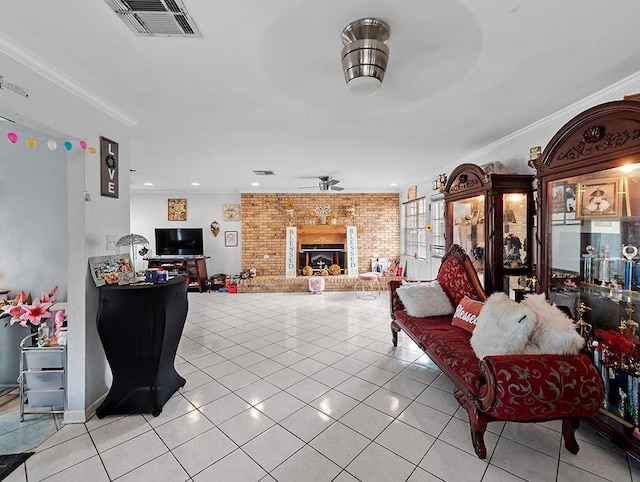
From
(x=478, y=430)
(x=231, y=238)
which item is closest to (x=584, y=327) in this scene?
(x=478, y=430)

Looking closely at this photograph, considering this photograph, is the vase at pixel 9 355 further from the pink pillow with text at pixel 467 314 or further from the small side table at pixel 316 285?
the small side table at pixel 316 285

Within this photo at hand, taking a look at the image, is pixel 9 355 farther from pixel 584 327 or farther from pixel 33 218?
pixel 584 327

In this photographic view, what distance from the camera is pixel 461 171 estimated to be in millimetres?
3373

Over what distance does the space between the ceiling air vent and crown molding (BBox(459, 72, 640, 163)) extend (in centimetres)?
286

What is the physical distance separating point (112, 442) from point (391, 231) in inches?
257

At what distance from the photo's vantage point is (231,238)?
289 inches

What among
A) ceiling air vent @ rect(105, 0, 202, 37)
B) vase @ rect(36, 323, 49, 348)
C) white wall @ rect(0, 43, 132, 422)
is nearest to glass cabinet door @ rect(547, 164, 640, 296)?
ceiling air vent @ rect(105, 0, 202, 37)

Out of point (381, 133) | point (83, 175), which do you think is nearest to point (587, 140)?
point (381, 133)

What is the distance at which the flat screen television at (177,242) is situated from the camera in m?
7.11

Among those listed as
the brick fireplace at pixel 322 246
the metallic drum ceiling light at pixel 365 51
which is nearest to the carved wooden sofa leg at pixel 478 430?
the metallic drum ceiling light at pixel 365 51

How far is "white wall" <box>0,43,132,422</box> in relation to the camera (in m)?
1.82

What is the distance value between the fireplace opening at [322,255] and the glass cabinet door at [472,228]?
385 cm

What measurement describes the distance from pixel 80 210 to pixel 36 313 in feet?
3.04

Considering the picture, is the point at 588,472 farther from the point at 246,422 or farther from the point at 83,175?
the point at 83,175
